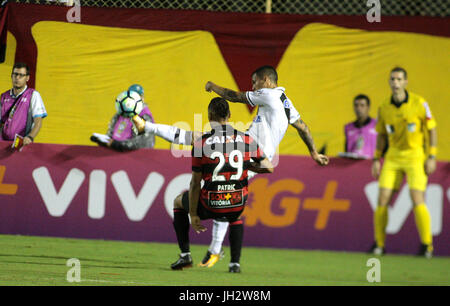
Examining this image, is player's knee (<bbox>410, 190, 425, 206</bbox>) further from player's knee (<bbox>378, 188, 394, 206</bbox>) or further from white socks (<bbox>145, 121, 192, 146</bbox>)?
white socks (<bbox>145, 121, 192, 146</bbox>)

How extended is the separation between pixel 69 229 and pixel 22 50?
269 centimetres

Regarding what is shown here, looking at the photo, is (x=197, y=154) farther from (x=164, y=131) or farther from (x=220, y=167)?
(x=164, y=131)

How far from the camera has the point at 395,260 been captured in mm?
10406

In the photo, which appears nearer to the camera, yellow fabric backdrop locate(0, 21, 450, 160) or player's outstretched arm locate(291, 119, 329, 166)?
player's outstretched arm locate(291, 119, 329, 166)

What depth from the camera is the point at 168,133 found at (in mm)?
7816

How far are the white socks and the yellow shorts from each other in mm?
3662

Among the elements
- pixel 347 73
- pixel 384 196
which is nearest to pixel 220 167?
pixel 384 196

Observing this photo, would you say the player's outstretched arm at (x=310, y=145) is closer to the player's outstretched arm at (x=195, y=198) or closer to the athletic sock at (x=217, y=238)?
the athletic sock at (x=217, y=238)

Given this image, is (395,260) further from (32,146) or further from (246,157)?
(32,146)

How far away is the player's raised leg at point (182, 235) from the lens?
812cm

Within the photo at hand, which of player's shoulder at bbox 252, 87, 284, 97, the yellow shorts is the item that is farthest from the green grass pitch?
player's shoulder at bbox 252, 87, 284, 97

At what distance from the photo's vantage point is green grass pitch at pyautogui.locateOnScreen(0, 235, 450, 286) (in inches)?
286

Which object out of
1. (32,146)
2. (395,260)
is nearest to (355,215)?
(395,260)

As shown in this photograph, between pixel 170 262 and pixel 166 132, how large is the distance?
174 centimetres
